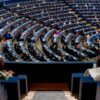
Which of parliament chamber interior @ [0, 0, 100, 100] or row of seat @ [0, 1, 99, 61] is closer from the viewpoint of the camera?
→ parliament chamber interior @ [0, 0, 100, 100]

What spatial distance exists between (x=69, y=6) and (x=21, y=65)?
37.3 metres

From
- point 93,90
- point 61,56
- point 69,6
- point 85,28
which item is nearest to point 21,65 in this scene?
point 93,90

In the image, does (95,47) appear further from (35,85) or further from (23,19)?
(35,85)

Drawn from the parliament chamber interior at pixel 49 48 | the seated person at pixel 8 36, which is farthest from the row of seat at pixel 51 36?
the seated person at pixel 8 36

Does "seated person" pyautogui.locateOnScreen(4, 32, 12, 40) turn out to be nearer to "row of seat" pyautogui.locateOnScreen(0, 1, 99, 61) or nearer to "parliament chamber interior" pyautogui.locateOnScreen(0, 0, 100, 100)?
"parliament chamber interior" pyautogui.locateOnScreen(0, 0, 100, 100)

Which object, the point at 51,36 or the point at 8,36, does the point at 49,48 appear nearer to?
the point at 8,36

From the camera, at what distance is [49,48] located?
30.2m

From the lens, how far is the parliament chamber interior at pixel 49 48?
9.27 m

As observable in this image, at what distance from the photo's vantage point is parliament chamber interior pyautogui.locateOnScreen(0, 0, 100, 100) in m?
9.27

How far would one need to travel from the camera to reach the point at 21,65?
1295 cm

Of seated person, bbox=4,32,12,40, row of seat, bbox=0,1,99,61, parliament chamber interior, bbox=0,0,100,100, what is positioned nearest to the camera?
parliament chamber interior, bbox=0,0,100,100

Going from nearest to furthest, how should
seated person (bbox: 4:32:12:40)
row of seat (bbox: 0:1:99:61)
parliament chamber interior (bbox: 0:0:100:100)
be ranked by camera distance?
parliament chamber interior (bbox: 0:0:100:100), row of seat (bbox: 0:1:99:61), seated person (bbox: 4:32:12:40)

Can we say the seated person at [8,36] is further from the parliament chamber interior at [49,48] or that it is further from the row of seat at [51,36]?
the row of seat at [51,36]

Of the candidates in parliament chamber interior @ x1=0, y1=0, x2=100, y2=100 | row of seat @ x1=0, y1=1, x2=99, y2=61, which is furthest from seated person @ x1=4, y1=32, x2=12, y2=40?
row of seat @ x1=0, y1=1, x2=99, y2=61
